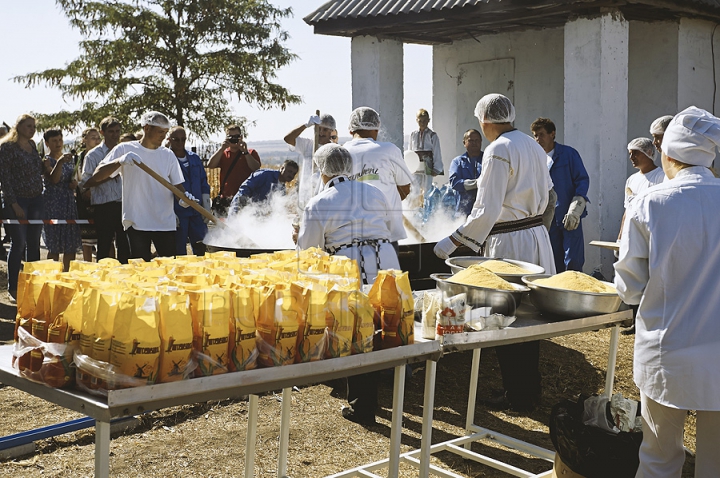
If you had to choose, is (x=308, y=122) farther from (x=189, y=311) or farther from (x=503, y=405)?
(x=189, y=311)

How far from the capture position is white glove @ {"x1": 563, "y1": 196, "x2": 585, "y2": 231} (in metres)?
7.20

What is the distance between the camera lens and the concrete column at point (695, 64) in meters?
9.53

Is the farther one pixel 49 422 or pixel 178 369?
pixel 49 422

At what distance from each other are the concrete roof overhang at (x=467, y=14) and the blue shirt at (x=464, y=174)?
1.88 meters

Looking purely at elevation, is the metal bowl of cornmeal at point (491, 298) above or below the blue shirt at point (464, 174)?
below

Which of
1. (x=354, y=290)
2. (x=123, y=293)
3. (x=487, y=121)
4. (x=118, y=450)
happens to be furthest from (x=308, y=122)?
(x=123, y=293)

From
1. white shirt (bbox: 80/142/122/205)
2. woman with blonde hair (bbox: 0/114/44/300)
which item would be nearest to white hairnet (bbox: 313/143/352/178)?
white shirt (bbox: 80/142/122/205)

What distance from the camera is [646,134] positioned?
9781mm

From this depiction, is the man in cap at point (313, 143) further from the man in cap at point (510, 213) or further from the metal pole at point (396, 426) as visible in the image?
the metal pole at point (396, 426)

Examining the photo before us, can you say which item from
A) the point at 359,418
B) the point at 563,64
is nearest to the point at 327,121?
the point at 359,418

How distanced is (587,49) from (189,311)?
7450 mm

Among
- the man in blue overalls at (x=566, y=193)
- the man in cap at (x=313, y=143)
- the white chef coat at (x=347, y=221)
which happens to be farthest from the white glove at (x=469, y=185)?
the white chef coat at (x=347, y=221)

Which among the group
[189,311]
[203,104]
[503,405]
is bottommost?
[503,405]

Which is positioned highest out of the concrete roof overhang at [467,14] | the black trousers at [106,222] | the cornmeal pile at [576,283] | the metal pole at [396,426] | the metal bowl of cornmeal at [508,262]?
the concrete roof overhang at [467,14]
